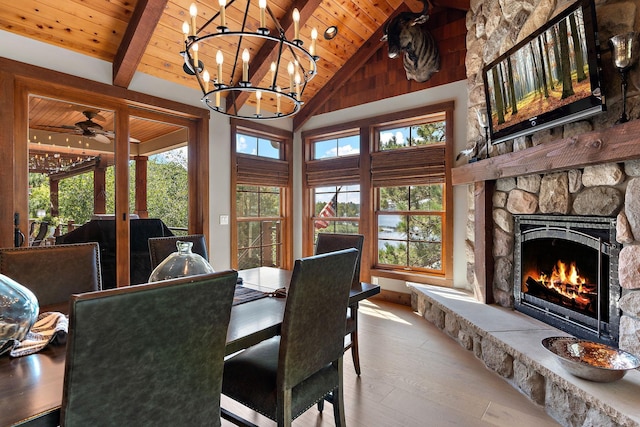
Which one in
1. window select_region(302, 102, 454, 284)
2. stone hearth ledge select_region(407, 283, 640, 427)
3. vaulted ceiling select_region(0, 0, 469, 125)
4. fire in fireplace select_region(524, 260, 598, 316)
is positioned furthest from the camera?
window select_region(302, 102, 454, 284)

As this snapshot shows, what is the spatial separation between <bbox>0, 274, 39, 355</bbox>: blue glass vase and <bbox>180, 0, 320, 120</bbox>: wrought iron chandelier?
123 centimetres

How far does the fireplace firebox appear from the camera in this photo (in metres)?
2.19

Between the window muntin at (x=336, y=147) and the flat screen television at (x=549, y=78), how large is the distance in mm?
2093

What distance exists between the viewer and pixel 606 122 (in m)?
2.10

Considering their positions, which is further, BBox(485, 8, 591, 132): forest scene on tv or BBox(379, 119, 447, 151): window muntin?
BBox(379, 119, 447, 151): window muntin

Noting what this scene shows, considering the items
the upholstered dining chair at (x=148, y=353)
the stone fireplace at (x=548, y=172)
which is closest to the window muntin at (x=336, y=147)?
the stone fireplace at (x=548, y=172)

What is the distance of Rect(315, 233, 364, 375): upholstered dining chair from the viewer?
8.13ft

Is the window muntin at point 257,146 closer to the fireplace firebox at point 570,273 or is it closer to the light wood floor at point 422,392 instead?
the light wood floor at point 422,392

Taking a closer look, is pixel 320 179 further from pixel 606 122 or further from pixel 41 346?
pixel 41 346

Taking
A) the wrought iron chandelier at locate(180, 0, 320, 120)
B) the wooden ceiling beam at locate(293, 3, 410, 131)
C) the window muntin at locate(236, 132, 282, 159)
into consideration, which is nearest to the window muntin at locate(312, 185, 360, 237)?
the window muntin at locate(236, 132, 282, 159)

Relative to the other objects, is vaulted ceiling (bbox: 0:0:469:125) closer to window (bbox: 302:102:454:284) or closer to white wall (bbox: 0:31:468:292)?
white wall (bbox: 0:31:468:292)

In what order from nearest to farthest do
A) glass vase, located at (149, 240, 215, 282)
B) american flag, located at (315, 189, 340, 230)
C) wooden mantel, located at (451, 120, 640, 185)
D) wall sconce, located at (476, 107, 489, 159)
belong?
glass vase, located at (149, 240, 215, 282), wooden mantel, located at (451, 120, 640, 185), wall sconce, located at (476, 107, 489, 159), american flag, located at (315, 189, 340, 230)

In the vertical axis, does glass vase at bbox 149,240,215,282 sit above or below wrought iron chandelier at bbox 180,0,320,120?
below

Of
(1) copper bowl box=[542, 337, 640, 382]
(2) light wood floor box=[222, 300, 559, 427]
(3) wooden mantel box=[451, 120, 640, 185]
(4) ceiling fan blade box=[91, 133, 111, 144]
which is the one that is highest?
(4) ceiling fan blade box=[91, 133, 111, 144]
